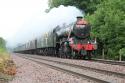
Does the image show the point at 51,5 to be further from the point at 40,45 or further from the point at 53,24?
the point at 53,24

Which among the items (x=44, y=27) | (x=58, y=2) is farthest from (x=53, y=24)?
(x=58, y=2)

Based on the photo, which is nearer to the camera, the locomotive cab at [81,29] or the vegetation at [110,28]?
the locomotive cab at [81,29]

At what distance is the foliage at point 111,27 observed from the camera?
106 feet

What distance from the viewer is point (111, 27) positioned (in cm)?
3306

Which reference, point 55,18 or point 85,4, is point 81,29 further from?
point 85,4

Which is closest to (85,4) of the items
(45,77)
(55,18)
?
(55,18)

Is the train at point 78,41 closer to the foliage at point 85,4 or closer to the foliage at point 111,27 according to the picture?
the foliage at point 111,27

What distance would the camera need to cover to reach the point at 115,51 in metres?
32.7

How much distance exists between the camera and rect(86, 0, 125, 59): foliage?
3225 centimetres

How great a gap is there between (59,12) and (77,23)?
29.2 ft

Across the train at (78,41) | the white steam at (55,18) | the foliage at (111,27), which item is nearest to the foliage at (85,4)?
the white steam at (55,18)

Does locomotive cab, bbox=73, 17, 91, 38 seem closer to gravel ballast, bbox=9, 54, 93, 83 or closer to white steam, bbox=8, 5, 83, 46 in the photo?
white steam, bbox=8, 5, 83, 46

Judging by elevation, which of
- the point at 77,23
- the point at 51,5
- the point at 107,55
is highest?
the point at 51,5

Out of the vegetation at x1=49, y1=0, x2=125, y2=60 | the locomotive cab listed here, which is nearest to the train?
the locomotive cab
